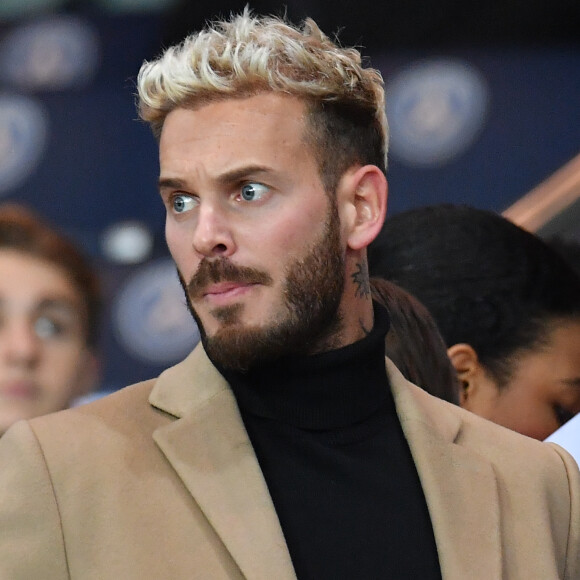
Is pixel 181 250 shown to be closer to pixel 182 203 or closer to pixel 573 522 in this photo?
pixel 182 203

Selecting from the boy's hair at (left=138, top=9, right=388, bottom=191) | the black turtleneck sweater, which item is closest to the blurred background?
the boy's hair at (left=138, top=9, right=388, bottom=191)

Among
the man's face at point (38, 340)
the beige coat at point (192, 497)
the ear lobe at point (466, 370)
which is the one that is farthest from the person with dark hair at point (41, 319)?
the ear lobe at point (466, 370)

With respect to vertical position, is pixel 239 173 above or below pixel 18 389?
above

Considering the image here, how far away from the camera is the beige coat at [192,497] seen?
1546 millimetres

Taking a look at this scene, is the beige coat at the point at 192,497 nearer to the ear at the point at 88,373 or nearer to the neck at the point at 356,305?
the neck at the point at 356,305

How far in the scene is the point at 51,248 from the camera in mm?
2295

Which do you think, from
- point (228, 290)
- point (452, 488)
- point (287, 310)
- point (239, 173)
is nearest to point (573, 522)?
point (452, 488)

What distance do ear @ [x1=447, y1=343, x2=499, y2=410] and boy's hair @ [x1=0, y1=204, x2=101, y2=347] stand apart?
2.80 feet

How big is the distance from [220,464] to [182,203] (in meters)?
0.48

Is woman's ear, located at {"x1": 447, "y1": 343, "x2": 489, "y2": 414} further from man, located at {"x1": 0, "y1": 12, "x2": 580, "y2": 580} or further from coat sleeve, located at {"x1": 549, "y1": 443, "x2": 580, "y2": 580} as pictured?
man, located at {"x1": 0, "y1": 12, "x2": 580, "y2": 580}

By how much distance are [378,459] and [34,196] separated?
1.09m

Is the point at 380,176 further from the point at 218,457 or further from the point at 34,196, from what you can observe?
the point at 34,196

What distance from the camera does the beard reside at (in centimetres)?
170

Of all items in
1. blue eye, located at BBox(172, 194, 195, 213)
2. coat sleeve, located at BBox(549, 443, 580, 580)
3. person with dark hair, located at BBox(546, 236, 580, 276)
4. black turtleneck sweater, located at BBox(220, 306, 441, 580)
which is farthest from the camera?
person with dark hair, located at BBox(546, 236, 580, 276)
